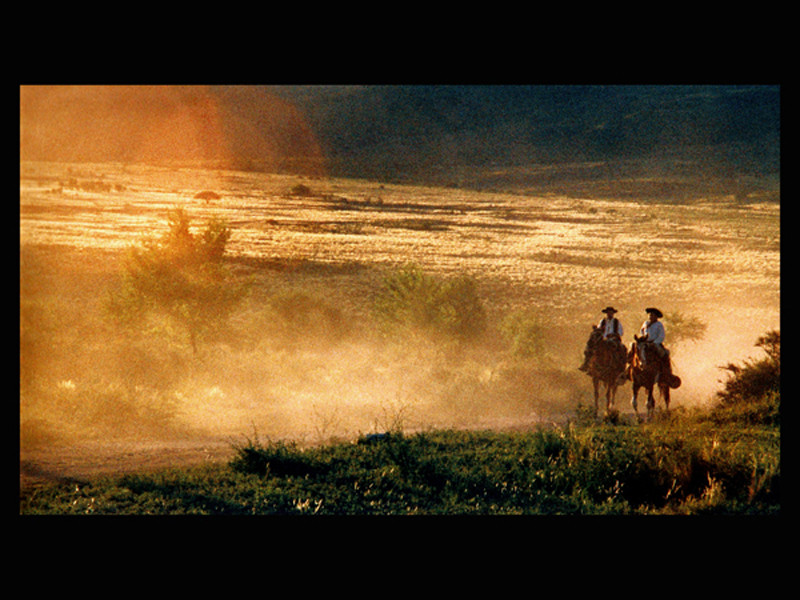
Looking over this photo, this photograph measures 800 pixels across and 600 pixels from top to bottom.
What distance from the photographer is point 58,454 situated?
536 inches

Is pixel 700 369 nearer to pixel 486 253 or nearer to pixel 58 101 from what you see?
pixel 486 253

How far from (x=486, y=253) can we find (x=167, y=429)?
30.9 meters

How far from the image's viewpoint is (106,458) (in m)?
13.0

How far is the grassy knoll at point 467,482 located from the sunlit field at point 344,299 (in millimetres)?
2258

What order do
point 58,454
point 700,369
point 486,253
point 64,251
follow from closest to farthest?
point 58,454 → point 700,369 → point 64,251 → point 486,253

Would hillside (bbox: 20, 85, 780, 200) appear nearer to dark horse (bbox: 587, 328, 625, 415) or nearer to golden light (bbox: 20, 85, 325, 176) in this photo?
golden light (bbox: 20, 85, 325, 176)

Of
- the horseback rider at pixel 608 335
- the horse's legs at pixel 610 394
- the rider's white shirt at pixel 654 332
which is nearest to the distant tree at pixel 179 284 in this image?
the horseback rider at pixel 608 335

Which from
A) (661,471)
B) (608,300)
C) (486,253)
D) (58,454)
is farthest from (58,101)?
(661,471)

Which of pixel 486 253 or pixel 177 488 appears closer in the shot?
pixel 177 488

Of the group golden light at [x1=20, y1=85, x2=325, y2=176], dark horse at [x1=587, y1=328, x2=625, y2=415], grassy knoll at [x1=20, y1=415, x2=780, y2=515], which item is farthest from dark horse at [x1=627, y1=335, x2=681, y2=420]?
golden light at [x1=20, y1=85, x2=325, y2=176]

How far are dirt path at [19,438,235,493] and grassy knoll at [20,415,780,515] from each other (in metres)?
0.65

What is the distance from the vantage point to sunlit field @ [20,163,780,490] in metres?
19.0

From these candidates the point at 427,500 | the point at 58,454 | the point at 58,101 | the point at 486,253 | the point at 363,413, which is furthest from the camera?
the point at 486,253

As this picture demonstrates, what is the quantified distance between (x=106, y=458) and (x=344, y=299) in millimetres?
22461
